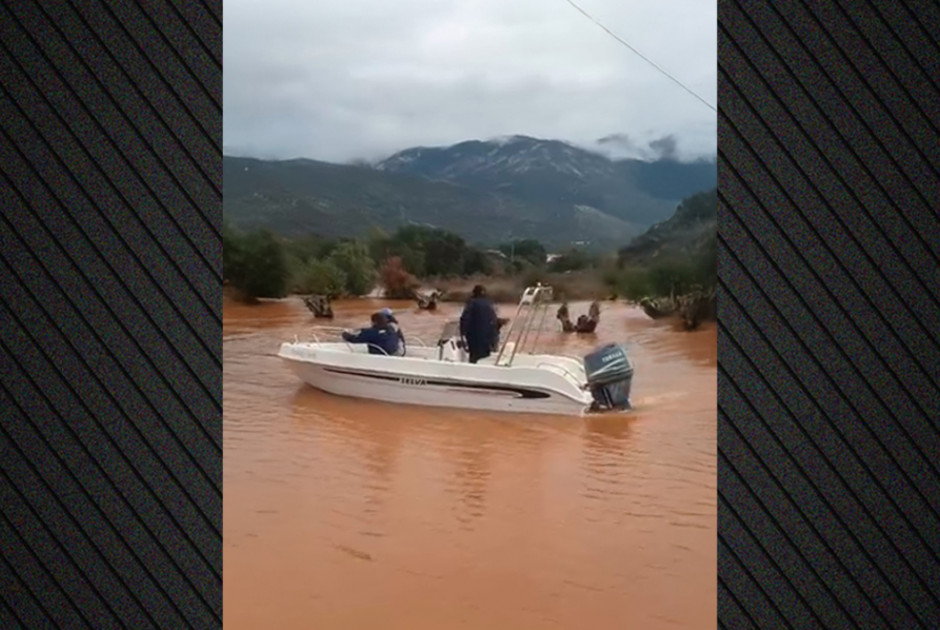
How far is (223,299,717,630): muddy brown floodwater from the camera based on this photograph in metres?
8.73

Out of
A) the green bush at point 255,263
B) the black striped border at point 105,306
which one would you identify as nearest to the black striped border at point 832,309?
the black striped border at point 105,306

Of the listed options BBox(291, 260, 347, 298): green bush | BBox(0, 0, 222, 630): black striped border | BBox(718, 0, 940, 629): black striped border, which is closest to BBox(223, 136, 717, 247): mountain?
BBox(291, 260, 347, 298): green bush

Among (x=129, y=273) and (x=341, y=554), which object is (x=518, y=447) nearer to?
(x=341, y=554)

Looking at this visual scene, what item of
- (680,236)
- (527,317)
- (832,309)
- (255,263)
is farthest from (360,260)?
(832,309)

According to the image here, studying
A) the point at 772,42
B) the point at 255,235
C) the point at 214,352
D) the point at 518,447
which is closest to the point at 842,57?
the point at 772,42

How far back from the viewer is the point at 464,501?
1018cm

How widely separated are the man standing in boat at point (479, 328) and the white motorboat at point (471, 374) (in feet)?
0.31

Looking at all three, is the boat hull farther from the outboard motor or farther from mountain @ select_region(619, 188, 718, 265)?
mountain @ select_region(619, 188, 718, 265)

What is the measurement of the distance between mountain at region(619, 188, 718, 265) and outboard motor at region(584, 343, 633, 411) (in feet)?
2.92

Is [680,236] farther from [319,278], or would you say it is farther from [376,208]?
[319,278]

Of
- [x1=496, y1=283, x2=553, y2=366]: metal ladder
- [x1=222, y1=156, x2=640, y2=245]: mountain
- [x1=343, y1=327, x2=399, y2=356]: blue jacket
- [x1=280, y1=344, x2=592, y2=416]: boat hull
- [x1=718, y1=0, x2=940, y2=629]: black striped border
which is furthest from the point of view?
[x1=222, y1=156, x2=640, y2=245]: mountain

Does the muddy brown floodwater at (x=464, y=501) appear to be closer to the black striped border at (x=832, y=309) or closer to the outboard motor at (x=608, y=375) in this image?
the outboard motor at (x=608, y=375)

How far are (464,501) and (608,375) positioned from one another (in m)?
1.83

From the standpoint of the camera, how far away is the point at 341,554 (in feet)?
32.9
